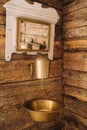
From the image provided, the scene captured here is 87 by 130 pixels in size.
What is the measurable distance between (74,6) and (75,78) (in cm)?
72

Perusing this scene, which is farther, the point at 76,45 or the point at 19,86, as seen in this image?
the point at 76,45

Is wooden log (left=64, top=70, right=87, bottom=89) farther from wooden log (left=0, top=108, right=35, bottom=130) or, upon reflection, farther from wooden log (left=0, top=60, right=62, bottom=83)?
wooden log (left=0, top=108, right=35, bottom=130)

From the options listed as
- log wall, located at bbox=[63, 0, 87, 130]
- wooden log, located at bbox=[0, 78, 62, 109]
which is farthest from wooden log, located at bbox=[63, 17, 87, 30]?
wooden log, located at bbox=[0, 78, 62, 109]

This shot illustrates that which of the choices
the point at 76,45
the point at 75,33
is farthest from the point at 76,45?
the point at 75,33

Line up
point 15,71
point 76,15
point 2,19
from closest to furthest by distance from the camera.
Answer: point 2,19
point 15,71
point 76,15

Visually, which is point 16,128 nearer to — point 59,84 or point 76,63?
point 59,84

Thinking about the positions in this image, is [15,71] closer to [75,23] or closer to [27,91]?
[27,91]

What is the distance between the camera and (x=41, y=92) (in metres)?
1.61

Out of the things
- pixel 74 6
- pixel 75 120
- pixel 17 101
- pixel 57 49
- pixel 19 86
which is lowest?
pixel 75 120

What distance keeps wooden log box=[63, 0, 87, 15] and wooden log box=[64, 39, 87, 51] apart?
12.5 inches

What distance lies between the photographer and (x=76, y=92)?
1.65 m

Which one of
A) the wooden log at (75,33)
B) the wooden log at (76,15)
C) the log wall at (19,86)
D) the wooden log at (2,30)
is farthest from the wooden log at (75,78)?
the wooden log at (2,30)

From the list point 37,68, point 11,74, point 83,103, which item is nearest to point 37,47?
point 37,68

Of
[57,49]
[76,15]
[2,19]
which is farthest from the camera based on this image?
[57,49]
